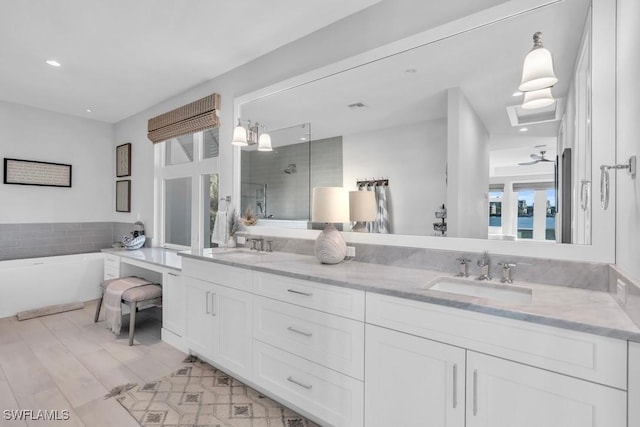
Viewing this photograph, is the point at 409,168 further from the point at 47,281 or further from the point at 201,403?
the point at 47,281

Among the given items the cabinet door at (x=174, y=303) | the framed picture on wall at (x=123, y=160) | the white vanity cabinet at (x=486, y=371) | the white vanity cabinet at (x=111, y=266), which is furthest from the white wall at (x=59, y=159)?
the white vanity cabinet at (x=486, y=371)

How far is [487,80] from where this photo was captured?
1.72 m

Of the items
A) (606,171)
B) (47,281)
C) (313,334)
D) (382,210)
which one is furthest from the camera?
(47,281)

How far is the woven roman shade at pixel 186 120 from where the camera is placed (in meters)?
3.27

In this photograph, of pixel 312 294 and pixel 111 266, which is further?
pixel 111 266

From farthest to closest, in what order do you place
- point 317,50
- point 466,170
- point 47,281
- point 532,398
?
1. point 47,281
2. point 317,50
3. point 466,170
4. point 532,398

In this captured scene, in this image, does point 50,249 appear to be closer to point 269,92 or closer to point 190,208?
point 190,208

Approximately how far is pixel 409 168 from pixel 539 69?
80 centimetres

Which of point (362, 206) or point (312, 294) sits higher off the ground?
point (362, 206)

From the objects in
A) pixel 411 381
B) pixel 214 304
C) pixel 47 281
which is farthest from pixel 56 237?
pixel 411 381

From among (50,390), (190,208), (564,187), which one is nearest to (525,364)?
(564,187)

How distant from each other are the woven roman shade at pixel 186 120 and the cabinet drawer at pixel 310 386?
7.78ft

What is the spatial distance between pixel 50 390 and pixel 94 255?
258 centimetres

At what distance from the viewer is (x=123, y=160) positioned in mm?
4809
